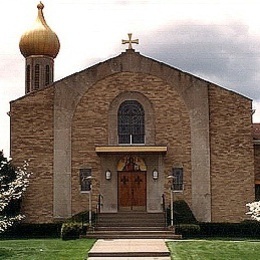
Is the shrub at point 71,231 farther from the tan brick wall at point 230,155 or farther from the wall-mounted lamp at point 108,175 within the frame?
the tan brick wall at point 230,155

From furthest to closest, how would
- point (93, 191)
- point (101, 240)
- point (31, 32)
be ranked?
point (31, 32), point (93, 191), point (101, 240)

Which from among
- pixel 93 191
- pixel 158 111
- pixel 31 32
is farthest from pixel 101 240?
pixel 31 32

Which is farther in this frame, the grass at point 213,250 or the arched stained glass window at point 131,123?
the arched stained glass window at point 131,123

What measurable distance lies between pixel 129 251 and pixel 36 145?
512 inches

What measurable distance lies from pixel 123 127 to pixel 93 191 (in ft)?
11.7

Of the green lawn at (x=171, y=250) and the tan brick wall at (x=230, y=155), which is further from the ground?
the tan brick wall at (x=230, y=155)

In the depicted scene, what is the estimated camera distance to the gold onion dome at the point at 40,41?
1769 inches

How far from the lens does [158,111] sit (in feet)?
116

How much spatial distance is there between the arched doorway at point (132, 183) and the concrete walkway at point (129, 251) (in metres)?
8.44

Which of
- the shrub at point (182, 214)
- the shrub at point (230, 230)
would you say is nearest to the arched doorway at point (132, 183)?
the shrub at point (182, 214)

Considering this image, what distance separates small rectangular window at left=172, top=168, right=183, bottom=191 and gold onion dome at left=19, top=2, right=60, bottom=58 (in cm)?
1458

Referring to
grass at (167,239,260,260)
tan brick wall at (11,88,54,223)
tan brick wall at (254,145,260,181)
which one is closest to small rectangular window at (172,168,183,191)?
tan brick wall at (254,145,260,181)

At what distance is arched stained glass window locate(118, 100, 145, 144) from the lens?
3550 cm

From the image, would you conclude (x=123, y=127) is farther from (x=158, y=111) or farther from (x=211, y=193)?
(x=211, y=193)
